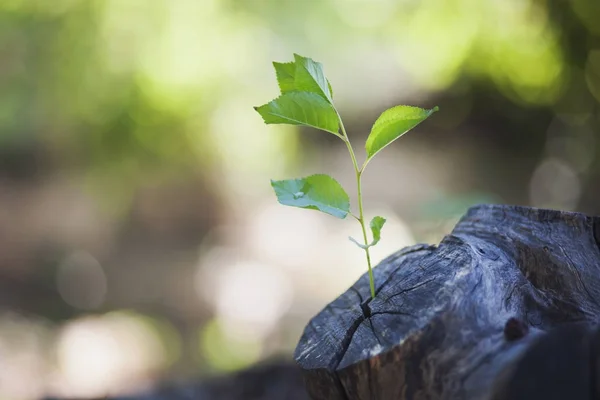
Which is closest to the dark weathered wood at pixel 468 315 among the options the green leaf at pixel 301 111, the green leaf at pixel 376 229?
the green leaf at pixel 376 229

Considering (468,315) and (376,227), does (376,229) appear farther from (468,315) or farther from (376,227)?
(468,315)

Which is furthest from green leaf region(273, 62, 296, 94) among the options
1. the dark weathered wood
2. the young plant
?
the dark weathered wood

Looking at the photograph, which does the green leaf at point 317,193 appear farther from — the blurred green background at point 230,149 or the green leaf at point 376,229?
the blurred green background at point 230,149

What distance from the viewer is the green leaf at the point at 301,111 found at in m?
0.63

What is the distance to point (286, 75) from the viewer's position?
2.20 feet

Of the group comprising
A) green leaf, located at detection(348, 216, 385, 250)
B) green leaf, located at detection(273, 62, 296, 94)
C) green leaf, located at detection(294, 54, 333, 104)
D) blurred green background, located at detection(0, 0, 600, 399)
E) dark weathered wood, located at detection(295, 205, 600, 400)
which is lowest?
dark weathered wood, located at detection(295, 205, 600, 400)

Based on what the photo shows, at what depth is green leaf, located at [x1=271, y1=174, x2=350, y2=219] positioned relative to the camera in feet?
2.12

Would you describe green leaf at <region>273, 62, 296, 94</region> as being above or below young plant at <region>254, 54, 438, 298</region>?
above

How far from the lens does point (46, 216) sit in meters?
3.74

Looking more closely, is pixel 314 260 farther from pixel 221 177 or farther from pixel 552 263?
pixel 552 263

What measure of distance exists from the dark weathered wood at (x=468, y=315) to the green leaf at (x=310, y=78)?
24cm

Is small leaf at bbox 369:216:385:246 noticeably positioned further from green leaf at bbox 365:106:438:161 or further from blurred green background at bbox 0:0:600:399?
blurred green background at bbox 0:0:600:399

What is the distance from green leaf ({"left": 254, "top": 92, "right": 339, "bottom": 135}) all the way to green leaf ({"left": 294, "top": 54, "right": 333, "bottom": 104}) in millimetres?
14

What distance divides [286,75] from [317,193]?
0.48 ft
